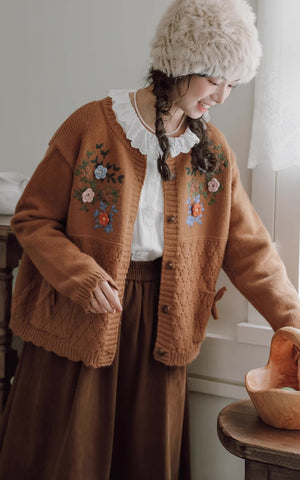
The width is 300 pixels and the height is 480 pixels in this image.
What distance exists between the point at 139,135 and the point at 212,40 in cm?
32

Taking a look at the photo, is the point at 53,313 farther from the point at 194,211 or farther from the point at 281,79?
the point at 281,79

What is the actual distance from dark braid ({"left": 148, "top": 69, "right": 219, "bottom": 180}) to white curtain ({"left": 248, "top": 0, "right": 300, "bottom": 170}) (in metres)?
0.19

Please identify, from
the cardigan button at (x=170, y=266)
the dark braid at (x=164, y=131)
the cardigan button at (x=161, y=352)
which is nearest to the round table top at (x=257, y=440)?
the cardigan button at (x=161, y=352)

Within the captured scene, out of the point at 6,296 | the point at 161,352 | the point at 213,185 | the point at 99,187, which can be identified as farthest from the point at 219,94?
the point at 6,296

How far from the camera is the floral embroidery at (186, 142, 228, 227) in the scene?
4.89 feet

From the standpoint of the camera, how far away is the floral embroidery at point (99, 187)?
144cm

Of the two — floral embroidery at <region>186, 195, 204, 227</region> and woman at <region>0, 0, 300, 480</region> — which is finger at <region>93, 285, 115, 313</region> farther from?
floral embroidery at <region>186, 195, 204, 227</region>

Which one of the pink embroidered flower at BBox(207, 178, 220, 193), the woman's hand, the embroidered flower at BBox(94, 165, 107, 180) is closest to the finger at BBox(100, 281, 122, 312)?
the woman's hand

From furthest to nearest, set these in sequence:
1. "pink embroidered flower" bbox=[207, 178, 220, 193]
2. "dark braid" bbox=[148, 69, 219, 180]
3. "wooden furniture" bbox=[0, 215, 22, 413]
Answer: "wooden furniture" bbox=[0, 215, 22, 413]
"pink embroidered flower" bbox=[207, 178, 220, 193]
"dark braid" bbox=[148, 69, 219, 180]

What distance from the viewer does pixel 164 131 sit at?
4.71ft

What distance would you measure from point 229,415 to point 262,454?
0.55 ft

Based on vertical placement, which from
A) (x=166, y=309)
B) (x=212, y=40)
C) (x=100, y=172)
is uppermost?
(x=212, y=40)

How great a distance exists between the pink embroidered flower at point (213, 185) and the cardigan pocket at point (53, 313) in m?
0.48

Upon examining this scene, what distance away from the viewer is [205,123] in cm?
155
